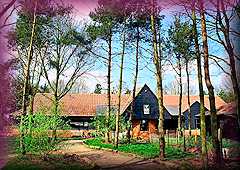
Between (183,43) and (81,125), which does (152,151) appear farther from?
(81,125)

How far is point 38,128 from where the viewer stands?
276 centimetres

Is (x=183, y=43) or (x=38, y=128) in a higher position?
(x=183, y=43)

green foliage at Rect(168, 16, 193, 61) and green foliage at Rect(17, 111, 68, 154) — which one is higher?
green foliage at Rect(168, 16, 193, 61)

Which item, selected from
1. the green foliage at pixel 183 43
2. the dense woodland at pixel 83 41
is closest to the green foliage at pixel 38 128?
the dense woodland at pixel 83 41

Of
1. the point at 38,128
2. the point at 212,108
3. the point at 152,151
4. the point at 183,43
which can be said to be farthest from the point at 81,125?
the point at 152,151

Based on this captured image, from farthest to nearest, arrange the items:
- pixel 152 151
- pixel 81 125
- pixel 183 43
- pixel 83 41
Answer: pixel 152 151
pixel 183 43
pixel 81 125
pixel 83 41

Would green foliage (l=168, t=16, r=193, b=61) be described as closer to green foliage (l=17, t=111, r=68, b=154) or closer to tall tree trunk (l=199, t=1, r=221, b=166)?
tall tree trunk (l=199, t=1, r=221, b=166)

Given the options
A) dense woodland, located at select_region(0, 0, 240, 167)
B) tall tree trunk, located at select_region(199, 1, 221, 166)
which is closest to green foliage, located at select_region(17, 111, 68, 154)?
dense woodland, located at select_region(0, 0, 240, 167)

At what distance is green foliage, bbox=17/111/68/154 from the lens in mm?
2189

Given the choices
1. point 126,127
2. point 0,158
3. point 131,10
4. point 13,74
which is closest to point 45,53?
point 13,74

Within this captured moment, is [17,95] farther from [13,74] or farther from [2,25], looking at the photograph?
[2,25]

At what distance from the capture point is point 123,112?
11094 millimetres

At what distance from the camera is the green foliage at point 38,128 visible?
2.19 meters

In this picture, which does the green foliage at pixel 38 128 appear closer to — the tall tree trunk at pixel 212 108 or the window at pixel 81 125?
the window at pixel 81 125
